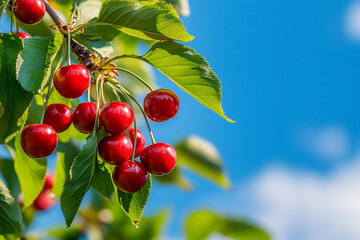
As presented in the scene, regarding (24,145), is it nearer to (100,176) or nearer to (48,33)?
(100,176)

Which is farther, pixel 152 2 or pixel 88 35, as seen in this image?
pixel 88 35

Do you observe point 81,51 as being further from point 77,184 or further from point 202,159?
point 202,159

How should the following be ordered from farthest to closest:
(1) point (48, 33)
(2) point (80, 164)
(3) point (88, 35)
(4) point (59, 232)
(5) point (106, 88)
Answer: (4) point (59, 232) → (1) point (48, 33) → (3) point (88, 35) → (5) point (106, 88) → (2) point (80, 164)

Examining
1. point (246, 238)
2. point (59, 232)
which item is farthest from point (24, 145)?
point (246, 238)

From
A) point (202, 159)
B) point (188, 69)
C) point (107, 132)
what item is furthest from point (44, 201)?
point (188, 69)

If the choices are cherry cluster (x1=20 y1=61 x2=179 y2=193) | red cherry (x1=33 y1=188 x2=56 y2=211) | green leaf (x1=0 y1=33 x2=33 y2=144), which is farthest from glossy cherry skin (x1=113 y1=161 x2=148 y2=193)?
red cherry (x1=33 y1=188 x2=56 y2=211)

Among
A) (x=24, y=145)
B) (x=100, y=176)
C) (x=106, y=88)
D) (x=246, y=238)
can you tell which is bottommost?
(x=24, y=145)

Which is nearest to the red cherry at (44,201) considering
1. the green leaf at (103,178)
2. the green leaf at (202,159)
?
the green leaf at (202,159)
